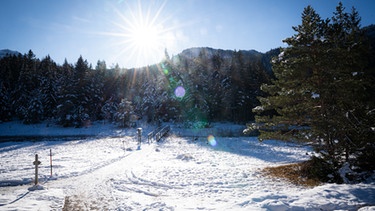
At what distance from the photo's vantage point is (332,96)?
9305mm

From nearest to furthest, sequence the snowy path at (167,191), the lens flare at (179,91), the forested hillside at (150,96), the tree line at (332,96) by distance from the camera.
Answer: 1. the snowy path at (167,191)
2. the tree line at (332,96)
3. the forested hillside at (150,96)
4. the lens flare at (179,91)

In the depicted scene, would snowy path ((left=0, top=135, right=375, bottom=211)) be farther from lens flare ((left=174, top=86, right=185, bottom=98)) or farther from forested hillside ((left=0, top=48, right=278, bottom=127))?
lens flare ((left=174, top=86, right=185, bottom=98))

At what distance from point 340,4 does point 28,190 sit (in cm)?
1706

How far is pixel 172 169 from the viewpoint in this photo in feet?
41.8

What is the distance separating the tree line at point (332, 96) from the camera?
878 centimetres

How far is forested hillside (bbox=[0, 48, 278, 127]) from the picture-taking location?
153 ft

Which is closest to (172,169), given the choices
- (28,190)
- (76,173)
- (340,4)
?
(76,173)

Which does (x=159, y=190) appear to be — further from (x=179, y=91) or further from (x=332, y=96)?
(x=179, y=91)

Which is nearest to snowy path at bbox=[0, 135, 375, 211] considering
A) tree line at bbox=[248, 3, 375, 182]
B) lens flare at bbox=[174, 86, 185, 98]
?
tree line at bbox=[248, 3, 375, 182]

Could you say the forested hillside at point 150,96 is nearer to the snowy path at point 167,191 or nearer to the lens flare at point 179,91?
the lens flare at point 179,91

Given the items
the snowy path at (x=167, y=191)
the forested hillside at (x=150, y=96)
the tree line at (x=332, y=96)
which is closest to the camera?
the snowy path at (x=167, y=191)

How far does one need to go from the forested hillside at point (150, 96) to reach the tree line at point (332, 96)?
3264cm

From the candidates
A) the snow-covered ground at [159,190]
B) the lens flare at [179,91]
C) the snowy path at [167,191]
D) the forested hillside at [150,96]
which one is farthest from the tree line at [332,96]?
the lens flare at [179,91]

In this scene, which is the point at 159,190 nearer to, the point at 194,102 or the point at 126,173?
the point at 126,173
